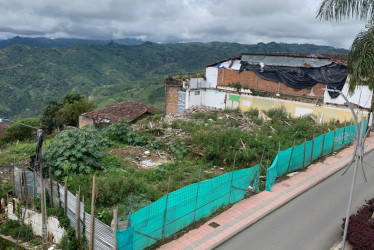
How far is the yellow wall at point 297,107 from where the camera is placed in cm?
2339

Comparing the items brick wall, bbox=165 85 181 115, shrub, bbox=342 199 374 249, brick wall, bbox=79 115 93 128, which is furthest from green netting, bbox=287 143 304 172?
brick wall, bbox=79 115 93 128

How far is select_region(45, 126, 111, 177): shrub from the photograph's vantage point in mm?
12719

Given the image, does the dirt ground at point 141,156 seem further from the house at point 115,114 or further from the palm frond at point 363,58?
the house at point 115,114

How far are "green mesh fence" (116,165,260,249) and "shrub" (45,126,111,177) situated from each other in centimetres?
522

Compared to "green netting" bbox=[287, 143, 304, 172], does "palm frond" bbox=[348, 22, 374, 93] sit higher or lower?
higher

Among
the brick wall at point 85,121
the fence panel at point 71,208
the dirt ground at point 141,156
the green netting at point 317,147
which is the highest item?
the green netting at point 317,147

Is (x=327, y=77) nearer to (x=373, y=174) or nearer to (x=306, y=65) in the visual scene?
(x=306, y=65)

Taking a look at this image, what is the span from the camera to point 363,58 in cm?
929

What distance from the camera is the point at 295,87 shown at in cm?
2652

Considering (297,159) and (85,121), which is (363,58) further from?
(85,121)

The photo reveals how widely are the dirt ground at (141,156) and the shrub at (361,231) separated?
29.3 ft

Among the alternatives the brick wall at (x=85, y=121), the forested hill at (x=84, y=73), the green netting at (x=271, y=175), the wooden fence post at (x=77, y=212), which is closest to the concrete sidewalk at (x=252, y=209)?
the green netting at (x=271, y=175)

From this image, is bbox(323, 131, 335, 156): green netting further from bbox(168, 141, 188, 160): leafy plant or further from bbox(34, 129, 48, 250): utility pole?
bbox(34, 129, 48, 250): utility pole

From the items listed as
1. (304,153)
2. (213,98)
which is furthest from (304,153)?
(213,98)
